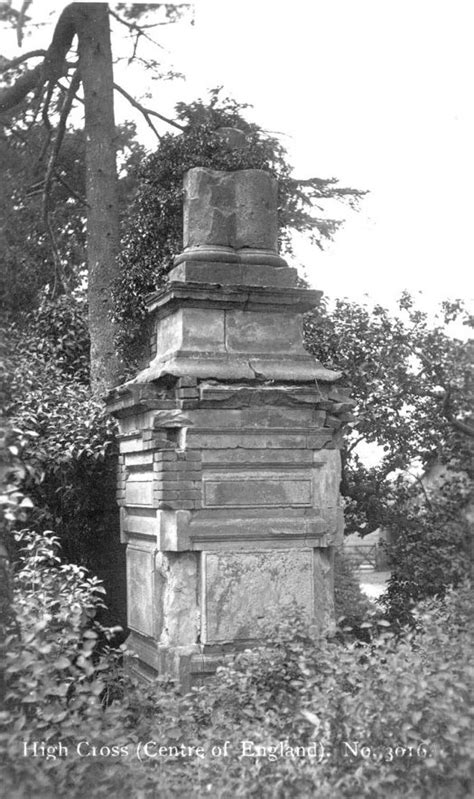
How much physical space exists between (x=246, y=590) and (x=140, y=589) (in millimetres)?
1127

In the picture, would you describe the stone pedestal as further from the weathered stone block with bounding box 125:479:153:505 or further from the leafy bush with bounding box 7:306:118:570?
the leafy bush with bounding box 7:306:118:570

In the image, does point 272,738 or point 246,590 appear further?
point 246,590

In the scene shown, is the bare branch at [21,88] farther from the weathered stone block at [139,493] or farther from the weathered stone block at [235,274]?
the weathered stone block at [139,493]

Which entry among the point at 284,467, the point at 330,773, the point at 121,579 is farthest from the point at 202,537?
the point at 121,579

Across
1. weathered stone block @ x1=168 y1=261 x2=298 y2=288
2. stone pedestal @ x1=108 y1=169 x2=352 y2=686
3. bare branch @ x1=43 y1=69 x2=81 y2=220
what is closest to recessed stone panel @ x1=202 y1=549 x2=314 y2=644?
stone pedestal @ x1=108 y1=169 x2=352 y2=686

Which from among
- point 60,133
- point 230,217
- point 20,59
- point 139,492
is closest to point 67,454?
point 139,492

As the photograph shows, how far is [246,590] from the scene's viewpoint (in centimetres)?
723

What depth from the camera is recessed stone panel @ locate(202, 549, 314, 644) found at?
7.13m

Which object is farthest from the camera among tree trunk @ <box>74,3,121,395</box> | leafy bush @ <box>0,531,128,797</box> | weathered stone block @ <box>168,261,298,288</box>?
tree trunk @ <box>74,3,121,395</box>

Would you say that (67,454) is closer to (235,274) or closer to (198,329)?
(198,329)

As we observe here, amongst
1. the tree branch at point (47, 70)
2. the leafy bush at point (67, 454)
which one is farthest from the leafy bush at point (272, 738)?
the tree branch at point (47, 70)

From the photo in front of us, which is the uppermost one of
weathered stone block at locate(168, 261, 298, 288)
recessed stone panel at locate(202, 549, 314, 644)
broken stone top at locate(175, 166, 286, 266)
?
broken stone top at locate(175, 166, 286, 266)

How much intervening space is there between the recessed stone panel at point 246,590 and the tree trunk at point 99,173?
211 inches

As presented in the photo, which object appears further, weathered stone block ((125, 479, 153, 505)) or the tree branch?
the tree branch
